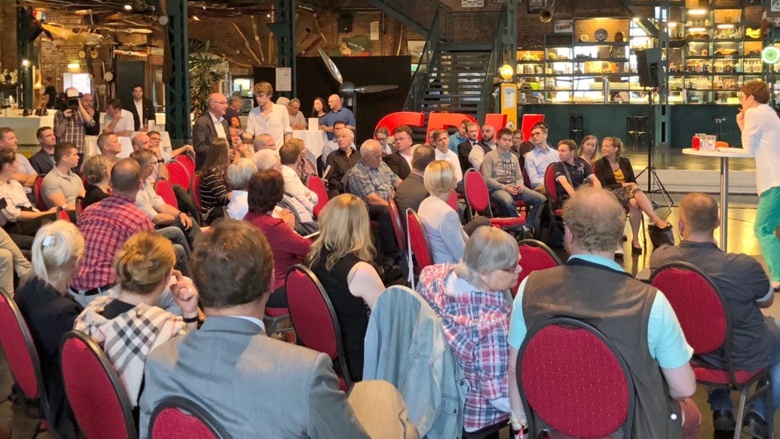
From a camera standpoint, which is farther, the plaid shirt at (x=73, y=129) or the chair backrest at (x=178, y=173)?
the plaid shirt at (x=73, y=129)

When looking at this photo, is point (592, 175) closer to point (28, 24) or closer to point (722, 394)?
point (722, 394)

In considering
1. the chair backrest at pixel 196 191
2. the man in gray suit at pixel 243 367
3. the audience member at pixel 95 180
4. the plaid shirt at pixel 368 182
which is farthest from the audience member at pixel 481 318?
the plaid shirt at pixel 368 182

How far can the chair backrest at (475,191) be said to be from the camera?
7676 mm

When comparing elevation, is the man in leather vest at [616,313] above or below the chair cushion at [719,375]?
above

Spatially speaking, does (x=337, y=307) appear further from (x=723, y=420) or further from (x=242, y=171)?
→ (x=242, y=171)

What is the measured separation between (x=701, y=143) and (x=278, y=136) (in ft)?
16.9

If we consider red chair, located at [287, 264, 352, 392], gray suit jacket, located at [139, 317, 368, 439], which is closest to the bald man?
red chair, located at [287, 264, 352, 392]

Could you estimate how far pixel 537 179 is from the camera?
903 cm

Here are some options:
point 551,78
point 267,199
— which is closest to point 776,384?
point 267,199

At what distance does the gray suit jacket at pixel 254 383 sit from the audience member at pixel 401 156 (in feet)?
21.6

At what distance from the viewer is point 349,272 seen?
353 centimetres

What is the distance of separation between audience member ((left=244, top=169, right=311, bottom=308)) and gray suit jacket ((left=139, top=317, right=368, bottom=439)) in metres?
2.48

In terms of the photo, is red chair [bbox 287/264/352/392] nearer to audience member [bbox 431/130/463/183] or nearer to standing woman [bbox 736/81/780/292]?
standing woman [bbox 736/81/780/292]

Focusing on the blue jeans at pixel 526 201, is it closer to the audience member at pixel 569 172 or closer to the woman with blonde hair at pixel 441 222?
the audience member at pixel 569 172
